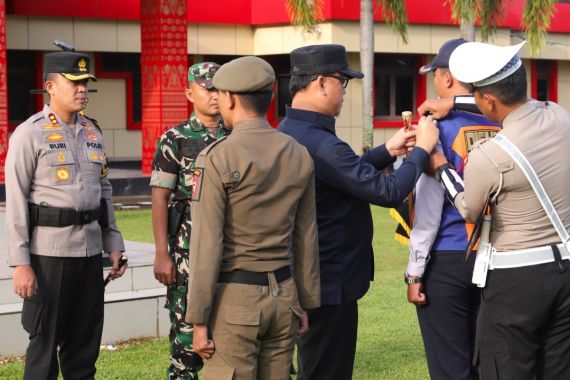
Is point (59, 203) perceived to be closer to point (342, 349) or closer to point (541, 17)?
point (342, 349)

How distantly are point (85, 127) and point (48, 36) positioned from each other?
69.5ft

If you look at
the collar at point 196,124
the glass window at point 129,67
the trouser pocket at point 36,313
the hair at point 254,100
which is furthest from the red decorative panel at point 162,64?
the hair at point 254,100

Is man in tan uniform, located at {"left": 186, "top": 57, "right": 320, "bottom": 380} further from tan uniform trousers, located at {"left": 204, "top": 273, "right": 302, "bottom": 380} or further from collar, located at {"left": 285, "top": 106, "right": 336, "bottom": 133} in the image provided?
collar, located at {"left": 285, "top": 106, "right": 336, "bottom": 133}

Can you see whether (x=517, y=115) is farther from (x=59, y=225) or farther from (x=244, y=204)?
(x=59, y=225)

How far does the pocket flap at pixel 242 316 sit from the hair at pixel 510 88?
4.13 ft

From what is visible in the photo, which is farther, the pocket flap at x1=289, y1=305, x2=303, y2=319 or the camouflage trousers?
the camouflage trousers

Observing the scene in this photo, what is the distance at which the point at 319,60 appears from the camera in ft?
14.7

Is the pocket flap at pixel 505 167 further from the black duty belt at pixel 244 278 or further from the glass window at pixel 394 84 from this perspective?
the glass window at pixel 394 84

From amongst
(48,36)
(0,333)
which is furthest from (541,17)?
(0,333)

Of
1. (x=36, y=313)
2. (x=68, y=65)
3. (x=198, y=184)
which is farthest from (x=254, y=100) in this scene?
(x=36, y=313)

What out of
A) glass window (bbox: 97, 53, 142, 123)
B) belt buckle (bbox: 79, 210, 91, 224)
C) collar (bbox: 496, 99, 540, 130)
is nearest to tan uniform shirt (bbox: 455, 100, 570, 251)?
collar (bbox: 496, 99, 540, 130)

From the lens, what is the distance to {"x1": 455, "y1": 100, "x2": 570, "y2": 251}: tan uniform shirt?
404 centimetres

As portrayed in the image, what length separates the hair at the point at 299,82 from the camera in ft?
14.9

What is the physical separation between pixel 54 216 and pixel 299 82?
57.6 inches
